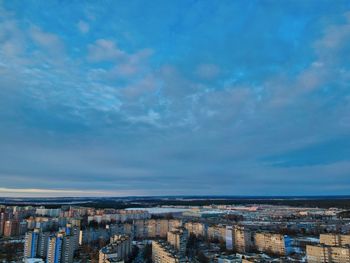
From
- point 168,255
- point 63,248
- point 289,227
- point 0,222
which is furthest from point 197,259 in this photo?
point 0,222

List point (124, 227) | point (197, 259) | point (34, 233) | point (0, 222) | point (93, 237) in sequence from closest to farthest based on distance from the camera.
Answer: point (197, 259) < point (34, 233) < point (93, 237) < point (124, 227) < point (0, 222)

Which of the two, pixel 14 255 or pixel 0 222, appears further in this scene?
pixel 0 222

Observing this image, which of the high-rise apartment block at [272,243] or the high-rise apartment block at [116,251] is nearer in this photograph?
the high-rise apartment block at [116,251]

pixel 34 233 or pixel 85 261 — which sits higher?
pixel 34 233

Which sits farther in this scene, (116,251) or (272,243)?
(272,243)

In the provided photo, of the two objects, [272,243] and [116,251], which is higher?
[116,251]

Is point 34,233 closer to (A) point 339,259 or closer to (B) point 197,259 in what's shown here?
(B) point 197,259

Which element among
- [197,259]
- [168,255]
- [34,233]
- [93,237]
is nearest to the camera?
[168,255]

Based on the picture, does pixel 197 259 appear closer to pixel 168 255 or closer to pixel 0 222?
pixel 168 255

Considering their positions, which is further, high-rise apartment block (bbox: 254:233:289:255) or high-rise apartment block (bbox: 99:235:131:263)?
high-rise apartment block (bbox: 254:233:289:255)
